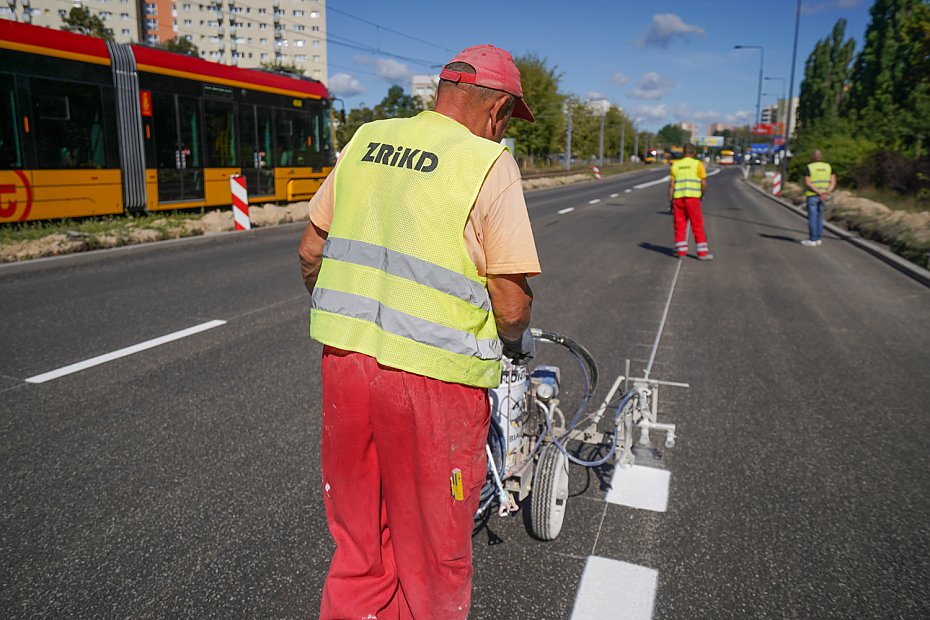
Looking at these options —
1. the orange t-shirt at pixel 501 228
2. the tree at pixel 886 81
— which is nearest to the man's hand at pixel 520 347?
the orange t-shirt at pixel 501 228

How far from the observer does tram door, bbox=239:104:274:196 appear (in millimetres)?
18219

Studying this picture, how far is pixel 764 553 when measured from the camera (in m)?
3.27

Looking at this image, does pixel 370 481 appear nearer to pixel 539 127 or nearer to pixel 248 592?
Result: pixel 248 592

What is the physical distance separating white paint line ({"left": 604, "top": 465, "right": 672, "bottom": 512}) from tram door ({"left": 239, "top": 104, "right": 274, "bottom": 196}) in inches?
626

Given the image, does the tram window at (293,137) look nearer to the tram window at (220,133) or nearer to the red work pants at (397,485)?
the tram window at (220,133)

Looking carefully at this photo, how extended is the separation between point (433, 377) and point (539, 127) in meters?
68.1

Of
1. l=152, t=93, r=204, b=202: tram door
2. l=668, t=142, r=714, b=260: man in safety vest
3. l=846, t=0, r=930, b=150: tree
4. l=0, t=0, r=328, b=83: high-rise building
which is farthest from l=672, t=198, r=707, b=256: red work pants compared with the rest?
l=0, t=0, r=328, b=83: high-rise building

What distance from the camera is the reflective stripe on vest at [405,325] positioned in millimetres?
2000

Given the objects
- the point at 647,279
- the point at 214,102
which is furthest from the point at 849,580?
the point at 214,102

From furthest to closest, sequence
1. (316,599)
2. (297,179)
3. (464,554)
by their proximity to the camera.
→ (297,179) < (316,599) < (464,554)

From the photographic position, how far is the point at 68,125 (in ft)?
44.4

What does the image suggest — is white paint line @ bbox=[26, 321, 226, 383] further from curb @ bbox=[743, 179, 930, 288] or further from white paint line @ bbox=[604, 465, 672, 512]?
curb @ bbox=[743, 179, 930, 288]

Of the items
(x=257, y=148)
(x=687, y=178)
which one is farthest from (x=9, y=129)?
(x=687, y=178)

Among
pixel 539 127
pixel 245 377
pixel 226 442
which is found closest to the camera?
pixel 226 442
